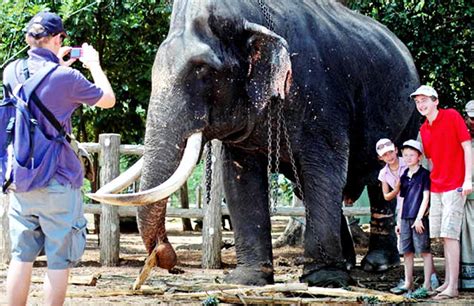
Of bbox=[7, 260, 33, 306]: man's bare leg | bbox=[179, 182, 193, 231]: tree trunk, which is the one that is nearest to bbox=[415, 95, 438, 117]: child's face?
bbox=[7, 260, 33, 306]: man's bare leg

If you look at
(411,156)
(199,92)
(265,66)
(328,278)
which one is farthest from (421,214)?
(199,92)

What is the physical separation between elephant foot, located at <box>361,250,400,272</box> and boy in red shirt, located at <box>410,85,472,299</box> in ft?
7.58

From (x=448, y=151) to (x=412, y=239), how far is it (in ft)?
2.71

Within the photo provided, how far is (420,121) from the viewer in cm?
1051

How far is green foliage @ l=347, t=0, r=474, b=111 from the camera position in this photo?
460 inches

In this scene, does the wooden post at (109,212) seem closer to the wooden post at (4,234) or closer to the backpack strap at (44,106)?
the wooden post at (4,234)

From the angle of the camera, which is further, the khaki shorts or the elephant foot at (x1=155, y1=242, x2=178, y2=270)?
the khaki shorts

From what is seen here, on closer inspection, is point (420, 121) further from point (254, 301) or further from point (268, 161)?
point (254, 301)

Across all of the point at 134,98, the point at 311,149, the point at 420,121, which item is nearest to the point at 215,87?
the point at 311,149

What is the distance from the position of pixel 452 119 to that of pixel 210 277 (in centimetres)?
308

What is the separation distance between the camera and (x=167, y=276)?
9.91 metres

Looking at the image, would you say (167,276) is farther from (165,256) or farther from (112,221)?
(165,256)

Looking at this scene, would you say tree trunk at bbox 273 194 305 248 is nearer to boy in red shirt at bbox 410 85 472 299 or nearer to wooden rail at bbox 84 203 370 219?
wooden rail at bbox 84 203 370 219

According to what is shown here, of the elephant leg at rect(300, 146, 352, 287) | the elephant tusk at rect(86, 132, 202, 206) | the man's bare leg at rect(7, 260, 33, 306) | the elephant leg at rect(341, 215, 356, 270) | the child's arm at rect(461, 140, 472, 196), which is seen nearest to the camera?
the man's bare leg at rect(7, 260, 33, 306)
